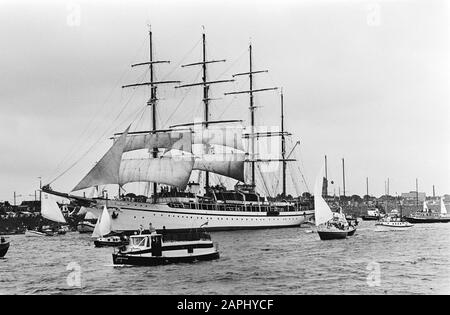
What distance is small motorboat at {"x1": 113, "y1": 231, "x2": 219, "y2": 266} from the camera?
36.8 m

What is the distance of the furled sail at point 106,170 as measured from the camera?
6456cm

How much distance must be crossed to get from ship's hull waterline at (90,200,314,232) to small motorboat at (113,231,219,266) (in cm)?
2570

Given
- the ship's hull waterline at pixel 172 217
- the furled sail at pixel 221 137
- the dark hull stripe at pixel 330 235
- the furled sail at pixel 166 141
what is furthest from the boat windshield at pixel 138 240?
the furled sail at pixel 221 137

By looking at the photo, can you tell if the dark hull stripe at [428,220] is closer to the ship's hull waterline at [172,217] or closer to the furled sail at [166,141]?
the ship's hull waterline at [172,217]

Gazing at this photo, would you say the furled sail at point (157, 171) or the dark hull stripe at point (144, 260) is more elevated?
the furled sail at point (157, 171)

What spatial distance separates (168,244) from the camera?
37.7 meters

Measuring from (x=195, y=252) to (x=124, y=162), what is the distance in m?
42.0

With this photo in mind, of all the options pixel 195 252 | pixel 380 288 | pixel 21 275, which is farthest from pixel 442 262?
pixel 21 275

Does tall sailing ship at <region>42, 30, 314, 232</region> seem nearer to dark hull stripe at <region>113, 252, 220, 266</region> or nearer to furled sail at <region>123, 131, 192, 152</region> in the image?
furled sail at <region>123, 131, 192, 152</region>

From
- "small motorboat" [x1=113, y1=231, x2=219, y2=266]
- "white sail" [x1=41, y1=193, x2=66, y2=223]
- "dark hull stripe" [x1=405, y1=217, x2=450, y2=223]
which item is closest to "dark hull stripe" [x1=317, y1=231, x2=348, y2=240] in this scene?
"small motorboat" [x1=113, y1=231, x2=219, y2=266]

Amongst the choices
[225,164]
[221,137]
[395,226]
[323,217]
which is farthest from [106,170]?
[395,226]

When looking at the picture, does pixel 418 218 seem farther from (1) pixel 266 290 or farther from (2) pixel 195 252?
(1) pixel 266 290

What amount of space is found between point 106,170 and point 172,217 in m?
13.3

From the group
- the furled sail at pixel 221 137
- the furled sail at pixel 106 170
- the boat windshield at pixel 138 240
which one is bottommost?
the boat windshield at pixel 138 240
